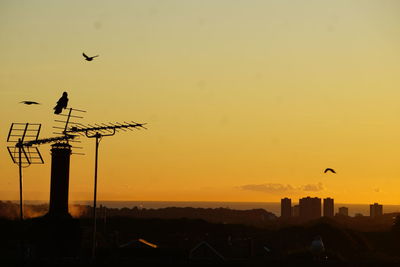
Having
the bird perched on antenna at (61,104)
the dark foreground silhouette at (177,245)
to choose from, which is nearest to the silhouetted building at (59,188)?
the dark foreground silhouette at (177,245)

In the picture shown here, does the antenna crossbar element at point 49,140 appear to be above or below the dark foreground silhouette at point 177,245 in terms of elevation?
above

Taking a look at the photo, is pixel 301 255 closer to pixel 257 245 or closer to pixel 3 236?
pixel 257 245

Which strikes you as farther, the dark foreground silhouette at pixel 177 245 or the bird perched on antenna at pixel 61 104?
the dark foreground silhouette at pixel 177 245

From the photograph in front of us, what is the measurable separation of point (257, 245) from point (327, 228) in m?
42.9

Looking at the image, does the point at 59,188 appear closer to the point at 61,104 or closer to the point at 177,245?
the point at 61,104

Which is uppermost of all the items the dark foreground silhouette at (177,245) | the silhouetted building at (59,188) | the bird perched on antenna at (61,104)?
the bird perched on antenna at (61,104)

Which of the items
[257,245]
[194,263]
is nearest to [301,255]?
[257,245]

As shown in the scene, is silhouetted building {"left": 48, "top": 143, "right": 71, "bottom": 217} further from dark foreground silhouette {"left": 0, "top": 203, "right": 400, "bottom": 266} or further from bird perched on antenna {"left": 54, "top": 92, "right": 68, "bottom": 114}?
bird perched on antenna {"left": 54, "top": 92, "right": 68, "bottom": 114}

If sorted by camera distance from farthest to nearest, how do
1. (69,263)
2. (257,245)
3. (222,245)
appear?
(257,245) < (222,245) < (69,263)

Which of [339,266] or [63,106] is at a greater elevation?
[63,106]

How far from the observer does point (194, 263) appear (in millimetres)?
59656

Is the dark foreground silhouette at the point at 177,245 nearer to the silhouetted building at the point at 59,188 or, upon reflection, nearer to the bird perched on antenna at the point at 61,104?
the silhouetted building at the point at 59,188

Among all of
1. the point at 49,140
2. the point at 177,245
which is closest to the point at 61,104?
the point at 49,140

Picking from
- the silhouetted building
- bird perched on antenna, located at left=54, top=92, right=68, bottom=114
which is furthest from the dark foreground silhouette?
bird perched on antenna, located at left=54, top=92, right=68, bottom=114
